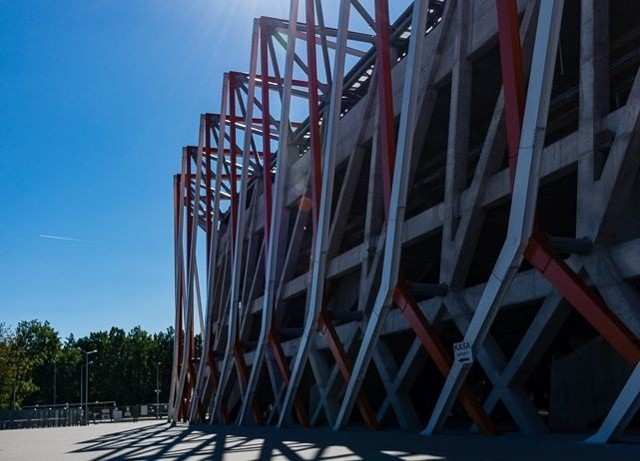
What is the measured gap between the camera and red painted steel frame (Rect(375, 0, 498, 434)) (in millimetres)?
15492

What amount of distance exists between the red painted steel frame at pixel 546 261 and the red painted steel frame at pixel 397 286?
11.8ft

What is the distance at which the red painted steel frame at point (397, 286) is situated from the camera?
15.5 metres

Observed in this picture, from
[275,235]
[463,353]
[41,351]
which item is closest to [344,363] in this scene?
[463,353]

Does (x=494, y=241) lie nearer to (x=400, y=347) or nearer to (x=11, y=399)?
(x=400, y=347)

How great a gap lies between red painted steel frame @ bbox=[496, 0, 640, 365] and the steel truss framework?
35 millimetres

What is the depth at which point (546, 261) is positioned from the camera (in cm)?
1319

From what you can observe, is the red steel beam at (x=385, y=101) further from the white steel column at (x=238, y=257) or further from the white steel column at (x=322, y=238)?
the white steel column at (x=238, y=257)

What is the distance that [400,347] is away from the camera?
84.8ft

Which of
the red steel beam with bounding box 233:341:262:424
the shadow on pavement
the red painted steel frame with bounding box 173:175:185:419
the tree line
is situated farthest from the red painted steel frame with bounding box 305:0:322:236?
the tree line

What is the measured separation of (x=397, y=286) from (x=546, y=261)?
17.8ft

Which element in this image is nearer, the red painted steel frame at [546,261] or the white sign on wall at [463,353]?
the red painted steel frame at [546,261]

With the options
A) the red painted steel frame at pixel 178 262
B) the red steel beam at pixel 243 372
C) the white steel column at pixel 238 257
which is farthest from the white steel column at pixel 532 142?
the red painted steel frame at pixel 178 262

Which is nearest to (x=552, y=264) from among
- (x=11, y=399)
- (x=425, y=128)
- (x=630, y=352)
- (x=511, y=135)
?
(x=630, y=352)

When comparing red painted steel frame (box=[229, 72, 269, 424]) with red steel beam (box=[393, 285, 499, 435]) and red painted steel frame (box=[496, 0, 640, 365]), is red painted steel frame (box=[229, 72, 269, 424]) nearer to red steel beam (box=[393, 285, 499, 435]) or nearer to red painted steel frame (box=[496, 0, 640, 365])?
red steel beam (box=[393, 285, 499, 435])
